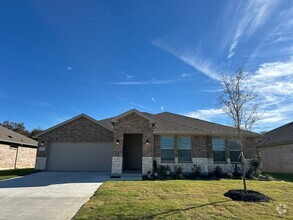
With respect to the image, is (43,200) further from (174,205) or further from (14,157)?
(14,157)

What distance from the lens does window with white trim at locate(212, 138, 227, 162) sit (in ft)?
55.4

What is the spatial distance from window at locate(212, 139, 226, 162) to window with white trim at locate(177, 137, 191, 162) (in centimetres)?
207

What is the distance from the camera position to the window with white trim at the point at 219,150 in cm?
1689

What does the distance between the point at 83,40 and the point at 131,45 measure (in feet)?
10.2

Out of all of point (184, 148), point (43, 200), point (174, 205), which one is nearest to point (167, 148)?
point (184, 148)

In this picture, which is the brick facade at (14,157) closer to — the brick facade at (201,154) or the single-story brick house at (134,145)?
the single-story brick house at (134,145)

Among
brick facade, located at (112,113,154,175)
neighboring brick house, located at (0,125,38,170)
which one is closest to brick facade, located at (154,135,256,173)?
brick facade, located at (112,113,154,175)

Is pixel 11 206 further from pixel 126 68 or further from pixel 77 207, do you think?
pixel 126 68

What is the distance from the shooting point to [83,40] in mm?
13977

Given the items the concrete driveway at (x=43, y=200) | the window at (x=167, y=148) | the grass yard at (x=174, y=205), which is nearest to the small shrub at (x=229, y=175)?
the window at (x=167, y=148)

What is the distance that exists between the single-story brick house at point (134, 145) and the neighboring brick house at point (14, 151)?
20.7 ft

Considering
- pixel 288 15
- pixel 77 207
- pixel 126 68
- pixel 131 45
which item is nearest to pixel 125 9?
pixel 131 45

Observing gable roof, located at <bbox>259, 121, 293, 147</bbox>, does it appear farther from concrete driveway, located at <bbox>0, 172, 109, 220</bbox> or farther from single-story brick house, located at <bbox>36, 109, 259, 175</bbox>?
concrete driveway, located at <bbox>0, 172, 109, 220</bbox>

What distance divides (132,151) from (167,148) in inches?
175
